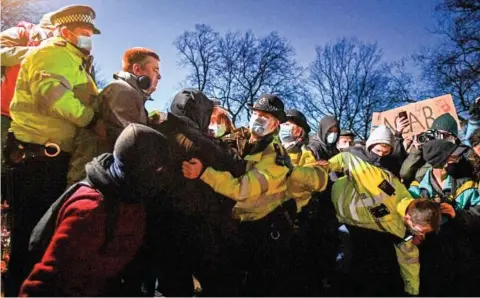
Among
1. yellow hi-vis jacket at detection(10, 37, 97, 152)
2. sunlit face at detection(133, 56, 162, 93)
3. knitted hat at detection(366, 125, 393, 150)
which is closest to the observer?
yellow hi-vis jacket at detection(10, 37, 97, 152)

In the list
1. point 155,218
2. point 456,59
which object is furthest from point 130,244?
point 456,59

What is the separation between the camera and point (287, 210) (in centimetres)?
289

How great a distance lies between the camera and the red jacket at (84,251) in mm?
1913

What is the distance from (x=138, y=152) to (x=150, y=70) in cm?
76

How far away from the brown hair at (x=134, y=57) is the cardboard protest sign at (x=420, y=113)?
190 cm

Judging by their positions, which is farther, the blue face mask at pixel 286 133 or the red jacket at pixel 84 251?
the blue face mask at pixel 286 133

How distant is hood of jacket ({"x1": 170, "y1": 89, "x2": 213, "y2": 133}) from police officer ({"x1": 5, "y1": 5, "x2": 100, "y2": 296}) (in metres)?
0.45

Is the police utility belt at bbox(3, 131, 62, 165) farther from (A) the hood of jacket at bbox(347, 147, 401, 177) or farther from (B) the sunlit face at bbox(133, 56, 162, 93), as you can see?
(A) the hood of jacket at bbox(347, 147, 401, 177)

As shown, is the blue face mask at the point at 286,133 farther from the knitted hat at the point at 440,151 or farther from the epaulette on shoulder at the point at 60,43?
the epaulette on shoulder at the point at 60,43

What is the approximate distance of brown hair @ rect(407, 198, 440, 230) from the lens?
114 inches

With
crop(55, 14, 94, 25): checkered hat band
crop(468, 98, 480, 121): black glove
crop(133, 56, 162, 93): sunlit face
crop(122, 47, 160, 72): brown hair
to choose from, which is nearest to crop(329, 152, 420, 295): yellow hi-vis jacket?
crop(468, 98, 480, 121): black glove

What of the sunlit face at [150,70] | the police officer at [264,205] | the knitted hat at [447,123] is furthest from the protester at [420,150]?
the sunlit face at [150,70]

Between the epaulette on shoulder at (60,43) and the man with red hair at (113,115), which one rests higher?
the epaulette on shoulder at (60,43)

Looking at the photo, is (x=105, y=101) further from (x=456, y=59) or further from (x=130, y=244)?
(x=456, y=59)
